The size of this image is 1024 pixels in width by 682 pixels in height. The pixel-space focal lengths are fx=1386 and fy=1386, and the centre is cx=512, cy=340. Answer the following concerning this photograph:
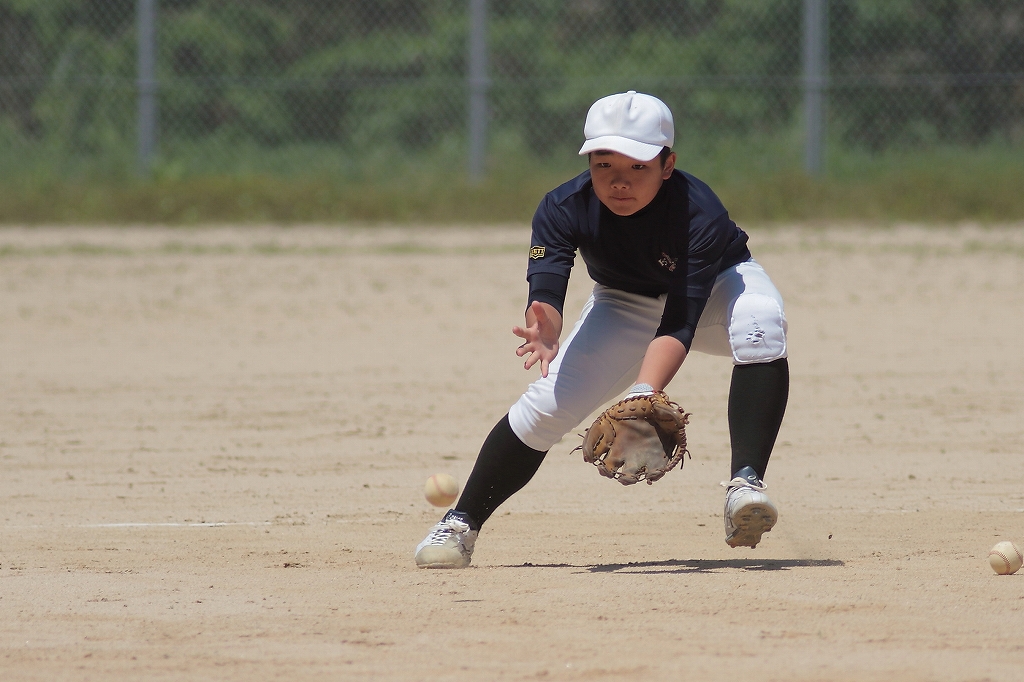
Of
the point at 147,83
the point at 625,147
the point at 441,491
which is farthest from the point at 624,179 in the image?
the point at 147,83

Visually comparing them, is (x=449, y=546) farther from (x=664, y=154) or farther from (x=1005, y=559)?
(x=1005, y=559)

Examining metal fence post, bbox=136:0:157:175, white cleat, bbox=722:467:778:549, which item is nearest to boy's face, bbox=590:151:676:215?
white cleat, bbox=722:467:778:549

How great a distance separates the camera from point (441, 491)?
4.49 m

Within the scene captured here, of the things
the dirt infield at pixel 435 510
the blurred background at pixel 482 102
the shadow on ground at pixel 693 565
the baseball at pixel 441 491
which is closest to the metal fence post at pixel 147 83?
the blurred background at pixel 482 102

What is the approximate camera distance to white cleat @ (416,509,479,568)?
383 centimetres

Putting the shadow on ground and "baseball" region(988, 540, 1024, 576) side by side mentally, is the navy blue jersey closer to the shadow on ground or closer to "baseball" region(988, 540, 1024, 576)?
the shadow on ground

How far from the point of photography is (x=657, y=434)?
3629 mm

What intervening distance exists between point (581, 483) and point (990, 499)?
146 cm

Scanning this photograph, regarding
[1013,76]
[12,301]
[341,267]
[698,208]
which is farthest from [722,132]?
[698,208]

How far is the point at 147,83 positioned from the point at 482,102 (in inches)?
135

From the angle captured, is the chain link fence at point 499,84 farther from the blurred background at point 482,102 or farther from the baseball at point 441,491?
the baseball at point 441,491

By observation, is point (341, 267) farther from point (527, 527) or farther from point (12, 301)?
point (527, 527)

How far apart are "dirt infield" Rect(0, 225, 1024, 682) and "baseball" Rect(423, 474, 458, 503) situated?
0.09 m

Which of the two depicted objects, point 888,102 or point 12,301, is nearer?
point 12,301
